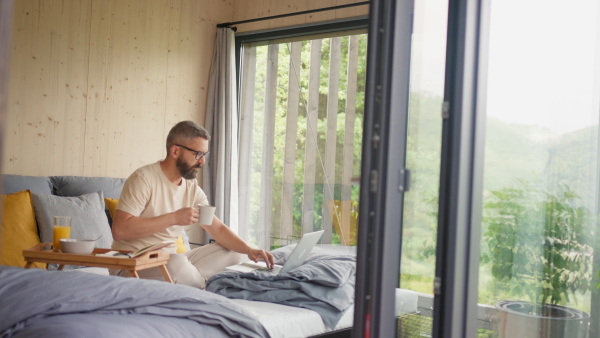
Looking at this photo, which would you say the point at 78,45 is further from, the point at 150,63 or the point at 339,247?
the point at 339,247

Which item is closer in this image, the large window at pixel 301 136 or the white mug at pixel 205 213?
the white mug at pixel 205 213

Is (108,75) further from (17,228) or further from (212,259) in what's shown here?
(212,259)

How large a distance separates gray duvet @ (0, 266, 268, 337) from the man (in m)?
0.67

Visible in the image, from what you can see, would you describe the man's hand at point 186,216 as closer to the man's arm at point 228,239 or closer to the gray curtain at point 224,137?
the man's arm at point 228,239

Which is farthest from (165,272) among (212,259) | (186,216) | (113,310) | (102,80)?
(102,80)

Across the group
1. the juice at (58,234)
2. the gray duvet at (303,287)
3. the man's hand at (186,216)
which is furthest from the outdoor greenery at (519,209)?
the juice at (58,234)

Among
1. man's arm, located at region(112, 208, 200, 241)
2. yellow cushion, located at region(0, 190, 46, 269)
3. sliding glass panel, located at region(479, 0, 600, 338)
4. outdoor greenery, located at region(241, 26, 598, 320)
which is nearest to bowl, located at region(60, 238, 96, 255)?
man's arm, located at region(112, 208, 200, 241)

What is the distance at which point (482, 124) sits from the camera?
2006mm

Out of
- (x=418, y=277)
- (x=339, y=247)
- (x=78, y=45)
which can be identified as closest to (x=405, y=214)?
(x=418, y=277)

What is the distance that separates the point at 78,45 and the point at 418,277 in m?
3.19

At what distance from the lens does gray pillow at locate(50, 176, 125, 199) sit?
4.03 meters

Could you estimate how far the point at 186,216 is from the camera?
3043mm

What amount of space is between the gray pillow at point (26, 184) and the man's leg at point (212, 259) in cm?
100

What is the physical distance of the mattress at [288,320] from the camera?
250 cm
